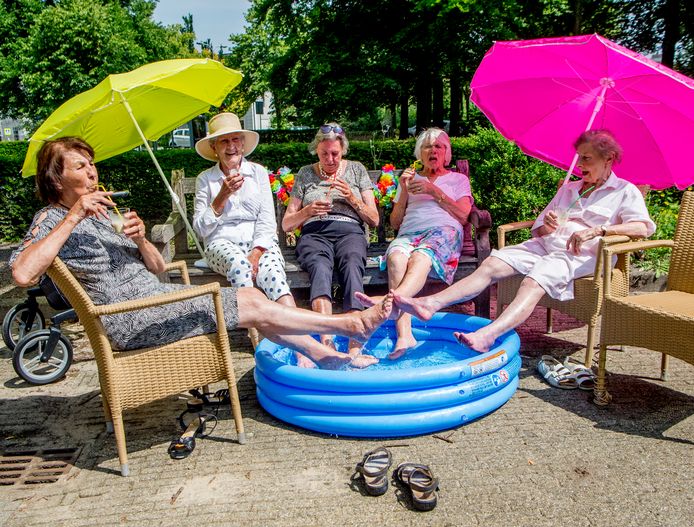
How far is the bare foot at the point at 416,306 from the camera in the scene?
3443 mm

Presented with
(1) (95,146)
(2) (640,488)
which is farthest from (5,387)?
(2) (640,488)

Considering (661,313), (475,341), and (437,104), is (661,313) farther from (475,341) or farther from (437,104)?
(437,104)

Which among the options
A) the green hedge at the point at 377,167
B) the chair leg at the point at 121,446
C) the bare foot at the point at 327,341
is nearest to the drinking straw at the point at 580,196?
the bare foot at the point at 327,341

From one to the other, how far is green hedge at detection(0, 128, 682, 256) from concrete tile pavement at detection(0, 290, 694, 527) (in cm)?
290

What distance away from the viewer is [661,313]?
3.04m

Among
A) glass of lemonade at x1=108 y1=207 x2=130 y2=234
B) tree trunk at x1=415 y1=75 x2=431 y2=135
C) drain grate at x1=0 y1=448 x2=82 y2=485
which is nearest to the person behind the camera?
drain grate at x1=0 y1=448 x2=82 y2=485

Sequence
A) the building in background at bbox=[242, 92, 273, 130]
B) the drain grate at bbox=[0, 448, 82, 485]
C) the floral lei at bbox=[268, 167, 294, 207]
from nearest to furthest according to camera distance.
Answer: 1. the drain grate at bbox=[0, 448, 82, 485]
2. the floral lei at bbox=[268, 167, 294, 207]
3. the building in background at bbox=[242, 92, 273, 130]

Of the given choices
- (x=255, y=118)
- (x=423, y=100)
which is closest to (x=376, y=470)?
(x=423, y=100)

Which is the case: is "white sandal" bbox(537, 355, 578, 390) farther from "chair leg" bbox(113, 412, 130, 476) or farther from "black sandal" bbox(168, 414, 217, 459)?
"chair leg" bbox(113, 412, 130, 476)

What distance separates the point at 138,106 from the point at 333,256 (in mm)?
1825

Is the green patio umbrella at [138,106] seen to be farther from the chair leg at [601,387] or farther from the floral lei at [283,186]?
the chair leg at [601,387]

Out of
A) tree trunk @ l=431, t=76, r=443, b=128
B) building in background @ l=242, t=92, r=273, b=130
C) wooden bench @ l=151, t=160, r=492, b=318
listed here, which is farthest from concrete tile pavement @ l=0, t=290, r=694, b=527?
building in background @ l=242, t=92, r=273, b=130

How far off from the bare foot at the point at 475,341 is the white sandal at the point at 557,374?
0.55 meters

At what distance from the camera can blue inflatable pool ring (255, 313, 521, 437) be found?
301cm
